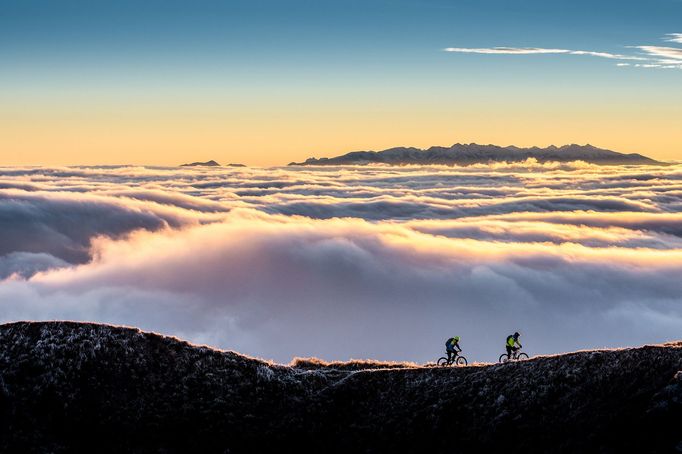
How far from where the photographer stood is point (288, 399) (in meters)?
39.7

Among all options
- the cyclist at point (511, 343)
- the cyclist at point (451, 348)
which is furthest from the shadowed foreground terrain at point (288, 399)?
the cyclist at point (511, 343)

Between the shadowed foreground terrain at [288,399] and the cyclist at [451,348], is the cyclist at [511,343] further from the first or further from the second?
the shadowed foreground terrain at [288,399]

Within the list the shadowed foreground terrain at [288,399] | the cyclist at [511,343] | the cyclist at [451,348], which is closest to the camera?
the shadowed foreground terrain at [288,399]

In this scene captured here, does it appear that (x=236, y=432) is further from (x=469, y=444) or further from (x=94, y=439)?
(x=469, y=444)

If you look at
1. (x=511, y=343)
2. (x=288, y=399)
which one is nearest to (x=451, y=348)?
(x=511, y=343)

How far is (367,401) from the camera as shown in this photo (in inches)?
1522

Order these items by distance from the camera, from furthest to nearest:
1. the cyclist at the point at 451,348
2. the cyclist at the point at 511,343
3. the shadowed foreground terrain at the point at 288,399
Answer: the cyclist at the point at 511,343 → the cyclist at the point at 451,348 → the shadowed foreground terrain at the point at 288,399

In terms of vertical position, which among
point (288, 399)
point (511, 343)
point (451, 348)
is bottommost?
point (451, 348)

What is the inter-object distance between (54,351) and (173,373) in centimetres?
613

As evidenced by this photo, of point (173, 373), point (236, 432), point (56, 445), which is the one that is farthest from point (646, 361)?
point (56, 445)

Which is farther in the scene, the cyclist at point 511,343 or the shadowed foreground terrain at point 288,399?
the cyclist at point 511,343

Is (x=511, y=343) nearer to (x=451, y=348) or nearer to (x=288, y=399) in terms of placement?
(x=451, y=348)

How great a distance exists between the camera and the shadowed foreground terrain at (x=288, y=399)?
109ft

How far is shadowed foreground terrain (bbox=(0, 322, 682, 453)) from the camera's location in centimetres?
3312
